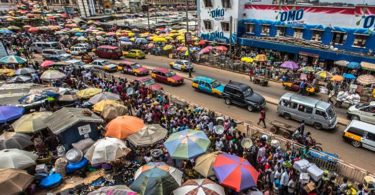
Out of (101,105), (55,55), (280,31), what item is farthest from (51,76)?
(280,31)

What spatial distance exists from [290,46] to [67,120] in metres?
28.2

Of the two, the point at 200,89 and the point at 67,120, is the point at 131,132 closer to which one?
the point at 67,120

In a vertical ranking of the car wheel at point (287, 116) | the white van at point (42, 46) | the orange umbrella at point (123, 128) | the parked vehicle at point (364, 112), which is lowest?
the car wheel at point (287, 116)

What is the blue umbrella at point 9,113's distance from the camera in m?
15.8

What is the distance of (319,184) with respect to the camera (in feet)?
36.9

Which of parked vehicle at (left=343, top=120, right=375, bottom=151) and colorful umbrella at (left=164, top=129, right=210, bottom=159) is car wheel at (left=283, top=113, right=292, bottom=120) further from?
colorful umbrella at (left=164, top=129, right=210, bottom=159)

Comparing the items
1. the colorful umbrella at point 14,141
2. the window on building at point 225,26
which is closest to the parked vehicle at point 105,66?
the window on building at point 225,26

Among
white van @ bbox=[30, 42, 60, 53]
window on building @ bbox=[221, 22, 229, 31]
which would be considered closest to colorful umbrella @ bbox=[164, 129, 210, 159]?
window on building @ bbox=[221, 22, 229, 31]

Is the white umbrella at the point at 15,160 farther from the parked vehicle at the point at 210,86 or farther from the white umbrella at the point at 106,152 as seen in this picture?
the parked vehicle at the point at 210,86

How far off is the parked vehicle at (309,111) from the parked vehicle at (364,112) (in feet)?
6.38

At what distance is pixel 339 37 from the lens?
29.4m

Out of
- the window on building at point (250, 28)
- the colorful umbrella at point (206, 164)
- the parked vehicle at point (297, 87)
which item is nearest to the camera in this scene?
the colorful umbrella at point (206, 164)

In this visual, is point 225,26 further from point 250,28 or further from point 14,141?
point 14,141

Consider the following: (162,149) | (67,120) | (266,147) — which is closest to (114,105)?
(67,120)
